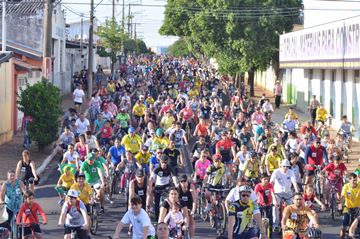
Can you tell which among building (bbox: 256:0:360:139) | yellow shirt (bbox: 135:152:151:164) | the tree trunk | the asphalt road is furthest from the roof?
yellow shirt (bbox: 135:152:151:164)

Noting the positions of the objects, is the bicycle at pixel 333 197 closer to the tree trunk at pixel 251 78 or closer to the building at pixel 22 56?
the building at pixel 22 56

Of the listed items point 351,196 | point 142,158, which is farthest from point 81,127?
point 351,196

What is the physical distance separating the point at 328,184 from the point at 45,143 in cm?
1270

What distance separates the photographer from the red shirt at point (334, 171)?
18.8 meters

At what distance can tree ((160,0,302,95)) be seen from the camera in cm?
5384

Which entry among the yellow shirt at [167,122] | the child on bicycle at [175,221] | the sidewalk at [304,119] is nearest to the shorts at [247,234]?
the child on bicycle at [175,221]

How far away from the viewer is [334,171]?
18.9m

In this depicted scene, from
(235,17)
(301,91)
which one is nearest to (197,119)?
(301,91)

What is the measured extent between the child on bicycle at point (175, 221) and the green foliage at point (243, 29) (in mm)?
40565

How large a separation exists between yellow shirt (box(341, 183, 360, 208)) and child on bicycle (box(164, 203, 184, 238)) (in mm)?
4082

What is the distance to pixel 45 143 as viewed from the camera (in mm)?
28797

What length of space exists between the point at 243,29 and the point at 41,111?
28.2 m

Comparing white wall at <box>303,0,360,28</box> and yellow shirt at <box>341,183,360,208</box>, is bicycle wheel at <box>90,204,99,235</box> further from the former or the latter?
white wall at <box>303,0,360,28</box>

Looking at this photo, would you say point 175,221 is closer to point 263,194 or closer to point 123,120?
point 263,194
